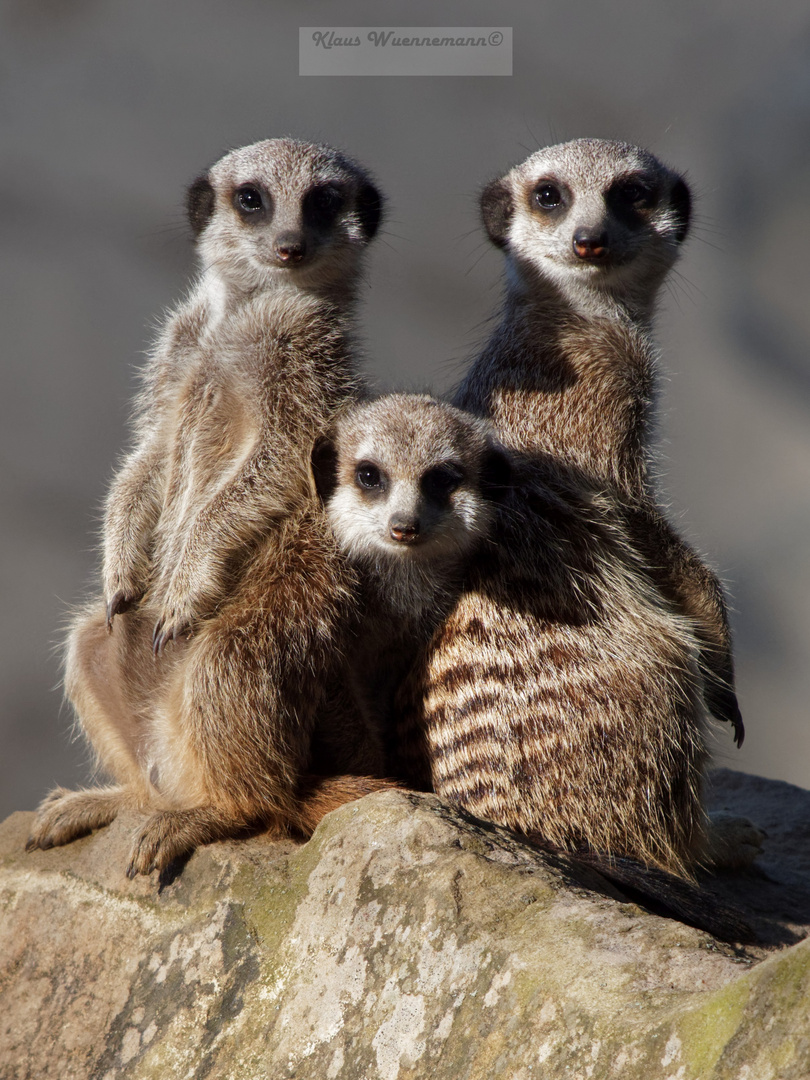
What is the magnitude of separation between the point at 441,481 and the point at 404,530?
0.16 m

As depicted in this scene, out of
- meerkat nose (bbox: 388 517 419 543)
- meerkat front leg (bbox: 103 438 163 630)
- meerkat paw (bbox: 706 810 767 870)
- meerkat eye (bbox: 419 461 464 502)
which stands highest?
meerkat eye (bbox: 419 461 464 502)

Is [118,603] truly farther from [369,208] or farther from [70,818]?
[369,208]

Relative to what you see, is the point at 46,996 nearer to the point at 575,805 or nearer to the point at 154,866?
the point at 154,866

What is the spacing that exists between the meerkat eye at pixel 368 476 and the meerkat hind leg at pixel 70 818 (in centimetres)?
73

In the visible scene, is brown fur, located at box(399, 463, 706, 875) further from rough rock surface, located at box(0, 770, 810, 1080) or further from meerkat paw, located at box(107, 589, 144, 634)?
meerkat paw, located at box(107, 589, 144, 634)

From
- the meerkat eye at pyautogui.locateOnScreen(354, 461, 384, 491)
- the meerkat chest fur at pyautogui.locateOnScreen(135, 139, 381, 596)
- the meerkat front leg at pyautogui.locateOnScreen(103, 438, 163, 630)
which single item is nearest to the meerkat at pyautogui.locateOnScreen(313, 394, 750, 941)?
the meerkat eye at pyautogui.locateOnScreen(354, 461, 384, 491)

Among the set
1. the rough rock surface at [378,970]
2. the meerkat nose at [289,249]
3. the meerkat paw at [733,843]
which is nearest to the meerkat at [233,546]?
the meerkat nose at [289,249]

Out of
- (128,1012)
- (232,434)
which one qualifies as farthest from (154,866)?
(232,434)

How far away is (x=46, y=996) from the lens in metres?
1.56

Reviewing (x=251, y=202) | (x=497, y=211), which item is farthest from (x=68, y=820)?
(x=497, y=211)

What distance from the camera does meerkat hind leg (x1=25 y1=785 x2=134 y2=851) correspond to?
1.83 m

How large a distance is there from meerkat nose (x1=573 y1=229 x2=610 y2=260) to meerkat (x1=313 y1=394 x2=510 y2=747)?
0.46 metres

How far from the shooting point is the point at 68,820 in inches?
72.4

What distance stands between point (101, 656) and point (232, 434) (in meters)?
0.49
